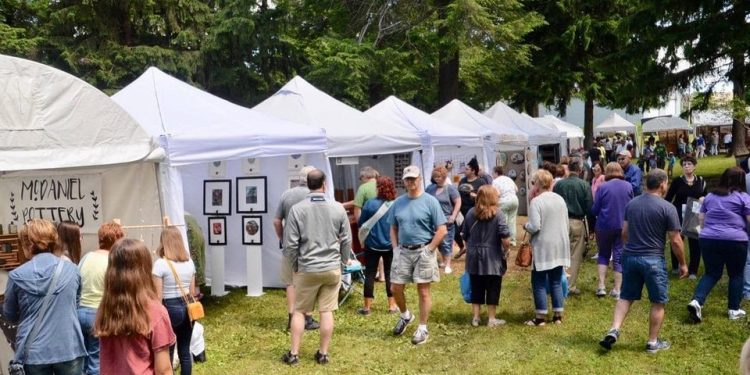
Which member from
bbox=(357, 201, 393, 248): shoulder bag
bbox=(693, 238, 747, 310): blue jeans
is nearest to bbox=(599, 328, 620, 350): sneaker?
bbox=(693, 238, 747, 310): blue jeans

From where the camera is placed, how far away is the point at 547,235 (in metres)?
6.60

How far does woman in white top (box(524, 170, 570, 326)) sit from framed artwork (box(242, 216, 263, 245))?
3.52 metres

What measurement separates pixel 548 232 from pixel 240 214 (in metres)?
4.03

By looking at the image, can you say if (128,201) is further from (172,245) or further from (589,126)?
(589,126)

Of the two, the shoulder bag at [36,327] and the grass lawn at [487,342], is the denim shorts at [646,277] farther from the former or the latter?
the shoulder bag at [36,327]

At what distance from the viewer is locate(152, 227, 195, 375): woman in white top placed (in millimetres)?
4570

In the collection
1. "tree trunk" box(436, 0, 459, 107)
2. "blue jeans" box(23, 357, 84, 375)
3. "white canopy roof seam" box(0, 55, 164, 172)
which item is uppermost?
"tree trunk" box(436, 0, 459, 107)

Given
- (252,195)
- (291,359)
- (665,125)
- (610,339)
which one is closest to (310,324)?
(291,359)

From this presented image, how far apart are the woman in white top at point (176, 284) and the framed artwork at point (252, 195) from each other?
3.66 meters

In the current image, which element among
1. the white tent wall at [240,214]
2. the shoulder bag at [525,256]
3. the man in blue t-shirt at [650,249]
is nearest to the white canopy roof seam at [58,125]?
the white tent wall at [240,214]

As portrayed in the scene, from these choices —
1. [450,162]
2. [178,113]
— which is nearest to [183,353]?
[178,113]

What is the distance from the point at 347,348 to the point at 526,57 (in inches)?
734

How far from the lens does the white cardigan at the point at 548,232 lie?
6574 millimetres

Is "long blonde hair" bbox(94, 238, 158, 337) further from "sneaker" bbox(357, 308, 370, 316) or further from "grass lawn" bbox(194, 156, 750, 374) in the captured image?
"sneaker" bbox(357, 308, 370, 316)
